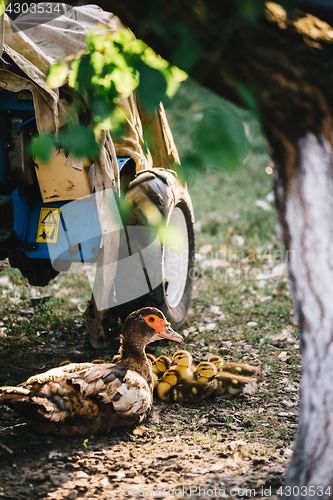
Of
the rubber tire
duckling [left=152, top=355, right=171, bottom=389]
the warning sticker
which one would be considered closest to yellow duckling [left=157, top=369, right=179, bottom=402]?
duckling [left=152, top=355, right=171, bottom=389]

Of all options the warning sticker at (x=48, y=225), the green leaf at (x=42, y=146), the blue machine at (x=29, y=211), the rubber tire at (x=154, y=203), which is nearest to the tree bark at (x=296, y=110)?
the green leaf at (x=42, y=146)

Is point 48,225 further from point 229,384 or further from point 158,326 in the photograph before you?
point 229,384

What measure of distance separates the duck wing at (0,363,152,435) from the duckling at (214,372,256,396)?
0.63m

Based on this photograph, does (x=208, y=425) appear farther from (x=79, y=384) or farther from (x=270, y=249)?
(x=270, y=249)

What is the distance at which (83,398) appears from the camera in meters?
2.66

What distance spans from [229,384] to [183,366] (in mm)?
349

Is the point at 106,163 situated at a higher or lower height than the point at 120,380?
higher

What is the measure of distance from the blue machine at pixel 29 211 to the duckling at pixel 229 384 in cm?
126

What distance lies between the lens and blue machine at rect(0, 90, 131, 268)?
10.1ft

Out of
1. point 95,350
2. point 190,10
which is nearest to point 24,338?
point 95,350

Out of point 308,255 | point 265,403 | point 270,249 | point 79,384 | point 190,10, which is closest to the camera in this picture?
point 190,10

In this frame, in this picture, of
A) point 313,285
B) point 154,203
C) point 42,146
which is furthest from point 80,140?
point 154,203

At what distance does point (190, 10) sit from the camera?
5.24 feet

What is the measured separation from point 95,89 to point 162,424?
83.5 inches
